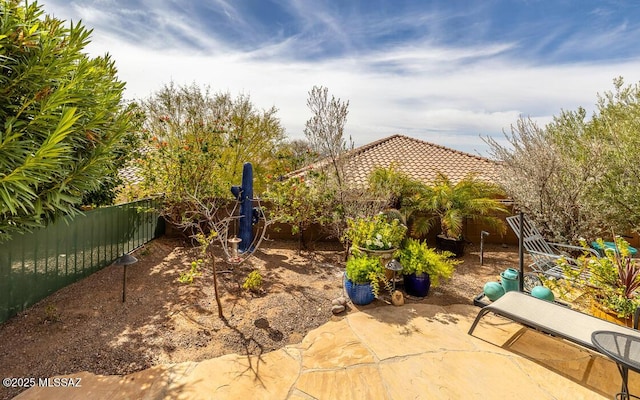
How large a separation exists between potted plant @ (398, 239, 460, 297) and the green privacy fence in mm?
6274

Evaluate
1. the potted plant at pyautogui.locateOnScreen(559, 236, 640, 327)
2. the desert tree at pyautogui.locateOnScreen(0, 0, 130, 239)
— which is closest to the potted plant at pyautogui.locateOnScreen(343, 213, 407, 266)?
the potted plant at pyautogui.locateOnScreen(559, 236, 640, 327)

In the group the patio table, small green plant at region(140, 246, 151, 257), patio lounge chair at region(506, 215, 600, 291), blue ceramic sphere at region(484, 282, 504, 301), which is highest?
patio lounge chair at region(506, 215, 600, 291)

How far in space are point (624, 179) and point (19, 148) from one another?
1053 centimetres

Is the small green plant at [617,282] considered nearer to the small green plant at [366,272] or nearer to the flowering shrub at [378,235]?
the flowering shrub at [378,235]

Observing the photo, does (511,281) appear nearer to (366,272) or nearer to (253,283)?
(366,272)

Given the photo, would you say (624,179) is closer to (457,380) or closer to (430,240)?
(430,240)

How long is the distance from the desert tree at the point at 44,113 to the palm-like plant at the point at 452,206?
26.0ft

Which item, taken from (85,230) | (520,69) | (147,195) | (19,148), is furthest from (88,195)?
(520,69)

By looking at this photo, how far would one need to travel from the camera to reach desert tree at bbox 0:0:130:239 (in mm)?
2916

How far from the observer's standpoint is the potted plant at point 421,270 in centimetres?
527

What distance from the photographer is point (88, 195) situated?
6094 mm

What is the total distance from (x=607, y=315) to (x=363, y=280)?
3.48 meters

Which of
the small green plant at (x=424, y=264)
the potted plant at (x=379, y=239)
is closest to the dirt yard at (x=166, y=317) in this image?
the small green plant at (x=424, y=264)

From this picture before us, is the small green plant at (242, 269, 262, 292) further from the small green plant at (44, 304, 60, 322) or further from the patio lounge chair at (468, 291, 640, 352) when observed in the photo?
the patio lounge chair at (468, 291, 640, 352)
